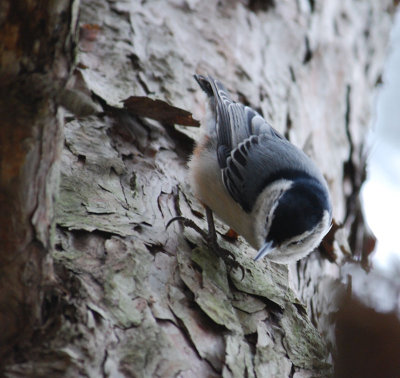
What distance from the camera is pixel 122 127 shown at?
199 cm

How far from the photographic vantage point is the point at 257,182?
80.2 inches

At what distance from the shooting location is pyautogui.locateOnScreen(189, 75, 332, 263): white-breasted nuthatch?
1.81m

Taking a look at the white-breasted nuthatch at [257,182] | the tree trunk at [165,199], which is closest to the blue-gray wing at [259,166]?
the white-breasted nuthatch at [257,182]

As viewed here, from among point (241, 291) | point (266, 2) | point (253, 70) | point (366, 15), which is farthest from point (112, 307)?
point (366, 15)

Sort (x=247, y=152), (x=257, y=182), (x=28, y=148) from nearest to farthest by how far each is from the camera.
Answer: (x=28, y=148), (x=257, y=182), (x=247, y=152)

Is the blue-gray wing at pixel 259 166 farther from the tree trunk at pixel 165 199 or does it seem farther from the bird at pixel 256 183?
the tree trunk at pixel 165 199

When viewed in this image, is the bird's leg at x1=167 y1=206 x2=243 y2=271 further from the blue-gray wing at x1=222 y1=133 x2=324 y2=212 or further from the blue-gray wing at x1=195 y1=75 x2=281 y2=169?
the blue-gray wing at x1=195 y1=75 x2=281 y2=169

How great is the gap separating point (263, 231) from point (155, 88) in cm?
74

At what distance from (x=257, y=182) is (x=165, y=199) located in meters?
0.38

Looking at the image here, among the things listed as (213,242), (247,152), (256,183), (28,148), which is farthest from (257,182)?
(28,148)

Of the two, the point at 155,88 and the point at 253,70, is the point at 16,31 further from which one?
the point at 253,70

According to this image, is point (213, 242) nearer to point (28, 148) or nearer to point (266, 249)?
point (266, 249)

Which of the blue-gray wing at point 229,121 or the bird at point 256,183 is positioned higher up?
the blue-gray wing at point 229,121

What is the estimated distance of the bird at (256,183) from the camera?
5.94 ft
